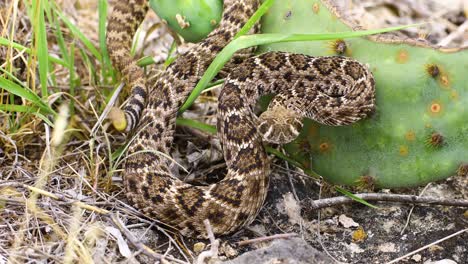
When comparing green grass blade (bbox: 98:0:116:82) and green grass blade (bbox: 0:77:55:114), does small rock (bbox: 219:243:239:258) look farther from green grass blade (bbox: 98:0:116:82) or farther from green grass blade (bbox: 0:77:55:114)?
green grass blade (bbox: 98:0:116:82)

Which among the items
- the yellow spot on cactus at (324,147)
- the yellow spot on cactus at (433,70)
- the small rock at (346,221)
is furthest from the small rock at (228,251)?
the yellow spot on cactus at (433,70)

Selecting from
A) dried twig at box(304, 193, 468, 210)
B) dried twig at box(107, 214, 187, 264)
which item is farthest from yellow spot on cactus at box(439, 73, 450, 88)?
dried twig at box(107, 214, 187, 264)

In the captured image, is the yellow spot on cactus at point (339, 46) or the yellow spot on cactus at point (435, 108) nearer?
the yellow spot on cactus at point (435, 108)

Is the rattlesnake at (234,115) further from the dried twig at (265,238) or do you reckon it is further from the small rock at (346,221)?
the small rock at (346,221)

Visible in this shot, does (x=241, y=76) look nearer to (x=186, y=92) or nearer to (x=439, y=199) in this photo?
(x=186, y=92)

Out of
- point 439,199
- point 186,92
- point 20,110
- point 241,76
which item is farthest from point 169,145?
point 439,199

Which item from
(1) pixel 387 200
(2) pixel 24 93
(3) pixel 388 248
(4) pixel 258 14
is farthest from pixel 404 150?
(2) pixel 24 93

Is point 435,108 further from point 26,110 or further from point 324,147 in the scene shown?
point 26,110
